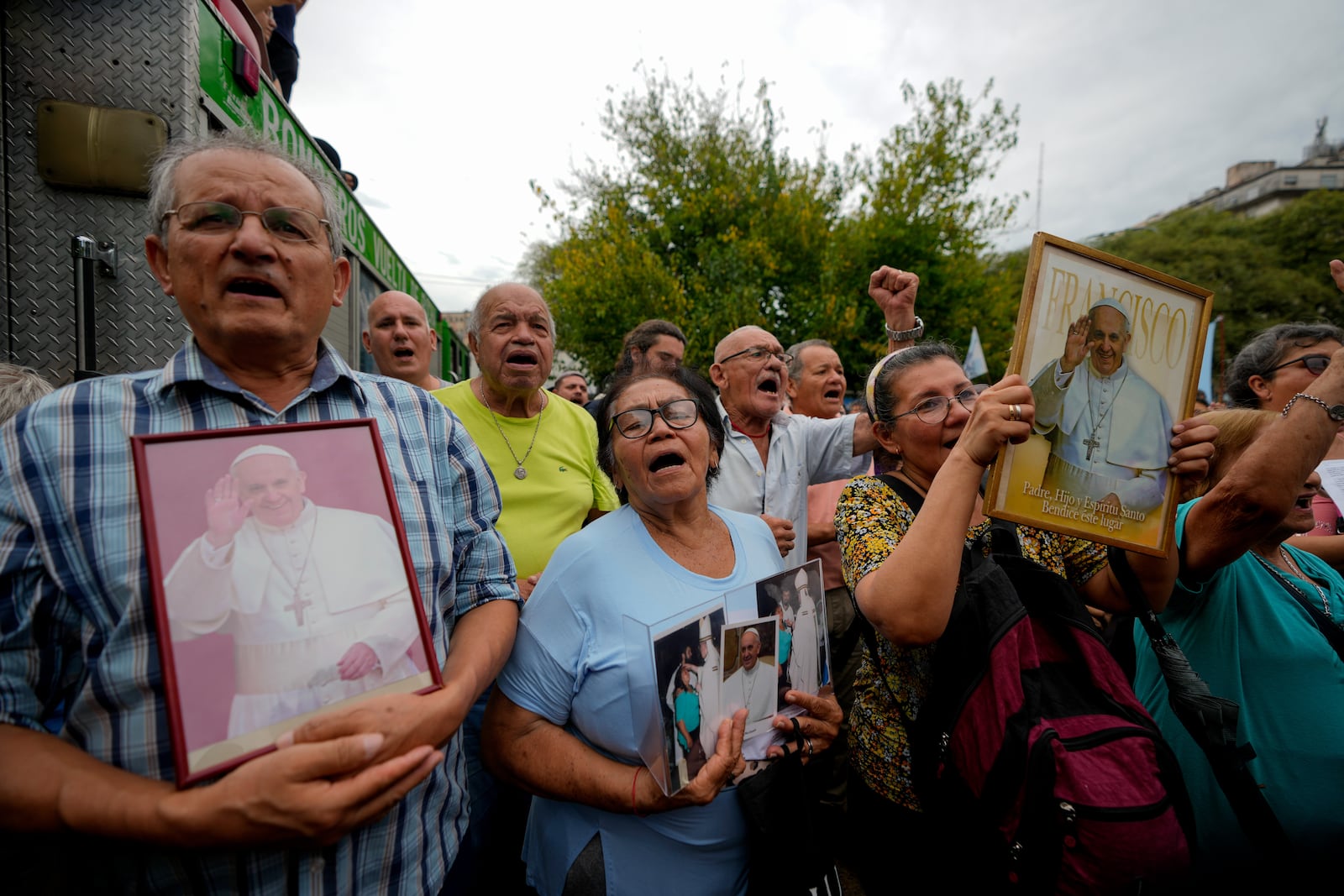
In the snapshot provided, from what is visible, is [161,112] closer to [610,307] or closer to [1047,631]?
[1047,631]

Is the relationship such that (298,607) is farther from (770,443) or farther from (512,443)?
(770,443)

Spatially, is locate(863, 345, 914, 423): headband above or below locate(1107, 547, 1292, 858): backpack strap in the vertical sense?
above

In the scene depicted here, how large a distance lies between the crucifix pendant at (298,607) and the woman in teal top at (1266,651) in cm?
229

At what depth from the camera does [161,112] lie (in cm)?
196


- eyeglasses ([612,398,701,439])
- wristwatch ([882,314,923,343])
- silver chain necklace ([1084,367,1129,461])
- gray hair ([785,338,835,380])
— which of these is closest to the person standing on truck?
eyeglasses ([612,398,701,439])

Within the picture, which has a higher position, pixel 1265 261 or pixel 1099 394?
pixel 1265 261

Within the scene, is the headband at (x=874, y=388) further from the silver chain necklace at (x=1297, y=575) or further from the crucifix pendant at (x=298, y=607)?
the crucifix pendant at (x=298, y=607)

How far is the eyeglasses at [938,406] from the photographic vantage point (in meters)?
1.81

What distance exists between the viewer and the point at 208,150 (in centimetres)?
120

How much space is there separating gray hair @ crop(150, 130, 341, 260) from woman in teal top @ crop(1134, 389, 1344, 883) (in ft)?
8.09

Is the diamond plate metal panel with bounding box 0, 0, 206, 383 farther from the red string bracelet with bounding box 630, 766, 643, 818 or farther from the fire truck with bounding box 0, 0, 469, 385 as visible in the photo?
the red string bracelet with bounding box 630, 766, 643, 818

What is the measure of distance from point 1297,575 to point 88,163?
13.8ft

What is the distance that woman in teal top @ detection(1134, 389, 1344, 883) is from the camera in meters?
1.70

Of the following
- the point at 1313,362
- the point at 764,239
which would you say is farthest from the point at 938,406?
the point at 764,239
